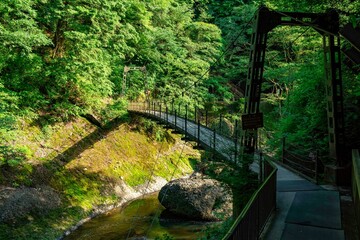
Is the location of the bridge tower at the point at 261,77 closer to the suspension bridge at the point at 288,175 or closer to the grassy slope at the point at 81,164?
the suspension bridge at the point at 288,175

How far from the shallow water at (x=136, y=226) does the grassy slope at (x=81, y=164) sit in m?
0.73

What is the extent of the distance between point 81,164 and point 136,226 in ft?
15.5

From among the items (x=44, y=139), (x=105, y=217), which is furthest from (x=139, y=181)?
(x=44, y=139)

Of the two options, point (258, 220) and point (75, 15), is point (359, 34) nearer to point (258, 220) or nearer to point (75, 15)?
point (258, 220)

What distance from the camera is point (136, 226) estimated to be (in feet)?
39.6

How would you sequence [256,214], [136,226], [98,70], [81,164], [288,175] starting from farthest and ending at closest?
[98,70] → [81,164] → [136,226] → [288,175] → [256,214]

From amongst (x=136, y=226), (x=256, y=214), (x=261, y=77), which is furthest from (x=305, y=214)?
(x=136, y=226)

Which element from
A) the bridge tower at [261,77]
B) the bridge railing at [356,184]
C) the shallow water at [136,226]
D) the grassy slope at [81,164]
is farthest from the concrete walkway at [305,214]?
the shallow water at [136,226]

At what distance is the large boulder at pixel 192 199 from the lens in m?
12.9

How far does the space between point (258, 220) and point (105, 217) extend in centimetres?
932

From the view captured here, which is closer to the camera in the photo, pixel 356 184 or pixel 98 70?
pixel 356 184

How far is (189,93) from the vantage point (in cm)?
2631

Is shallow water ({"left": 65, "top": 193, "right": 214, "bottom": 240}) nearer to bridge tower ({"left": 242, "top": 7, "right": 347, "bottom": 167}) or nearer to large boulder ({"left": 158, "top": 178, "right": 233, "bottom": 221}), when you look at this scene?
large boulder ({"left": 158, "top": 178, "right": 233, "bottom": 221})

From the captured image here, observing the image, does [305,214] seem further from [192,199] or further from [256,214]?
[192,199]
